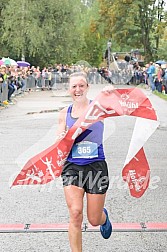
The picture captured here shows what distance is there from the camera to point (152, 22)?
57.2 meters

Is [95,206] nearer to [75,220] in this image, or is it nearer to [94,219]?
[94,219]

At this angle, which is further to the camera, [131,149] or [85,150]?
[131,149]

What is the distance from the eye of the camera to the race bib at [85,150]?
4.66 metres

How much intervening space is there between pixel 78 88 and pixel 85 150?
1.85ft

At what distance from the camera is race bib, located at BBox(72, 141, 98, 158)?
466 centimetres

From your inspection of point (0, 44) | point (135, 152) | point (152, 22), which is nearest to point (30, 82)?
point (0, 44)

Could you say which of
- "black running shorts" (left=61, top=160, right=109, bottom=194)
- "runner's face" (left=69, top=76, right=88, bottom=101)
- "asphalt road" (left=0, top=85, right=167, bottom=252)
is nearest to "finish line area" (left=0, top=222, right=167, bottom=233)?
"asphalt road" (left=0, top=85, right=167, bottom=252)

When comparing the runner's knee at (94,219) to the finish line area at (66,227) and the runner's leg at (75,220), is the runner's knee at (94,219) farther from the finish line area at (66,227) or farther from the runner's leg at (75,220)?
the finish line area at (66,227)

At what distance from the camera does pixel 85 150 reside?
4.65 m

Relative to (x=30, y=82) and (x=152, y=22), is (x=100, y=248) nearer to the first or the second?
(x=30, y=82)

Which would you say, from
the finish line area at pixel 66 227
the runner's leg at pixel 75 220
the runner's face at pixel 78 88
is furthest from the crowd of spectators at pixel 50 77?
the runner's leg at pixel 75 220

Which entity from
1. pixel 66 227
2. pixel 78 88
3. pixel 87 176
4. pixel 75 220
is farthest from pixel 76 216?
pixel 66 227

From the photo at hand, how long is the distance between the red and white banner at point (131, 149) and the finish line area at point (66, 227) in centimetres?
52

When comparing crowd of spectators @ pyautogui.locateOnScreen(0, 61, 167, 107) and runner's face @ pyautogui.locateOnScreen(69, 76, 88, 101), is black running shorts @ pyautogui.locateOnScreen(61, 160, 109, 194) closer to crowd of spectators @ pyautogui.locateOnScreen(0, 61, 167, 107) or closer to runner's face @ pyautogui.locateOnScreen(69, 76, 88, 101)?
runner's face @ pyautogui.locateOnScreen(69, 76, 88, 101)
